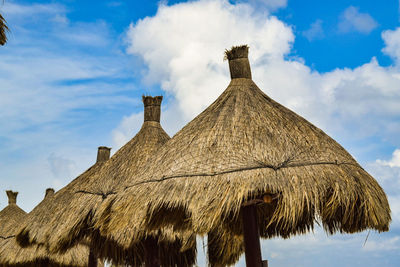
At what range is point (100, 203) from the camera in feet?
24.0

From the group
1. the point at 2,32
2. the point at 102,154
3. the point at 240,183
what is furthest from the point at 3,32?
the point at 102,154

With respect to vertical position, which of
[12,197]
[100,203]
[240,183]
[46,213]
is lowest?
[240,183]

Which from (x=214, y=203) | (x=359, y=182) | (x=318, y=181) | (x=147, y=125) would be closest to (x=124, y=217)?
(x=214, y=203)

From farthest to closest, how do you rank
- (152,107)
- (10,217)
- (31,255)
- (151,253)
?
(10,217)
(31,255)
(152,107)
(151,253)

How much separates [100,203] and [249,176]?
3369 millimetres

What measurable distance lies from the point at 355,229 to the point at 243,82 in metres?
2.52

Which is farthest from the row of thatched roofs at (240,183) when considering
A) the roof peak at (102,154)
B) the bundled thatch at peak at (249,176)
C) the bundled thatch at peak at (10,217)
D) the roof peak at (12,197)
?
the roof peak at (12,197)

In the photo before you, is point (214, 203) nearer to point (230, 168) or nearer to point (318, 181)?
point (230, 168)

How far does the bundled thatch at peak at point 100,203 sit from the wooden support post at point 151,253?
0.08 m

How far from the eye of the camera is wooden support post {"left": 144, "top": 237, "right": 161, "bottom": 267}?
7.64 metres

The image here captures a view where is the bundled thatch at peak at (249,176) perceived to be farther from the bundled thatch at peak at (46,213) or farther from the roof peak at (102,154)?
the roof peak at (102,154)

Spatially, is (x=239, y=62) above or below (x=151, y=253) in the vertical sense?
above

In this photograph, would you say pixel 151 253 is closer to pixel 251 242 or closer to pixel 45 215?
pixel 45 215

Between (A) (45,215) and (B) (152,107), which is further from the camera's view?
(B) (152,107)
